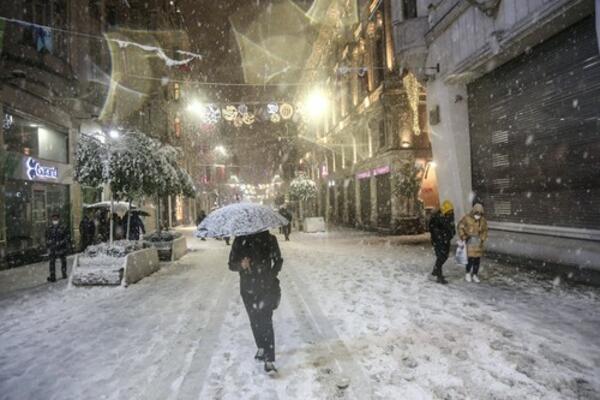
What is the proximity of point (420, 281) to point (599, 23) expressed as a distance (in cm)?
626

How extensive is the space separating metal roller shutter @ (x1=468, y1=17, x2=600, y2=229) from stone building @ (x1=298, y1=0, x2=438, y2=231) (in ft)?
13.1

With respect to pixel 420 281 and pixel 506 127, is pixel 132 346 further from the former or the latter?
pixel 506 127

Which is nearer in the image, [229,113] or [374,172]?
[229,113]

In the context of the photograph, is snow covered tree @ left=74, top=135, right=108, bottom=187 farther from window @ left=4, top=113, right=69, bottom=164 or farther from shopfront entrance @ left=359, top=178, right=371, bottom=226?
shopfront entrance @ left=359, top=178, right=371, bottom=226

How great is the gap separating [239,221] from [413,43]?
13.7 metres

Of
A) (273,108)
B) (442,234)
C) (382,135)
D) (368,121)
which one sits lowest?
(442,234)

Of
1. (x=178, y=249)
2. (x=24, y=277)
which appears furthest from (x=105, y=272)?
(x=178, y=249)

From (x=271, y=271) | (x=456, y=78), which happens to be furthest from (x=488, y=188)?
(x=271, y=271)

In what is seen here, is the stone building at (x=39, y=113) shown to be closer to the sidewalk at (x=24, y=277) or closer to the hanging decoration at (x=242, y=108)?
the sidewalk at (x=24, y=277)

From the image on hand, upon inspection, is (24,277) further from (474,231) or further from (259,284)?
(474,231)

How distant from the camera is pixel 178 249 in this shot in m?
15.4

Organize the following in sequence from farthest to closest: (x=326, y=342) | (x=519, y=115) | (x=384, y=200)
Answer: (x=384, y=200) → (x=519, y=115) → (x=326, y=342)

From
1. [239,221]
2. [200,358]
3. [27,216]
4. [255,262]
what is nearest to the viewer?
[239,221]

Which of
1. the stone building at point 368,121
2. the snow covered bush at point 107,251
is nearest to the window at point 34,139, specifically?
the snow covered bush at point 107,251
